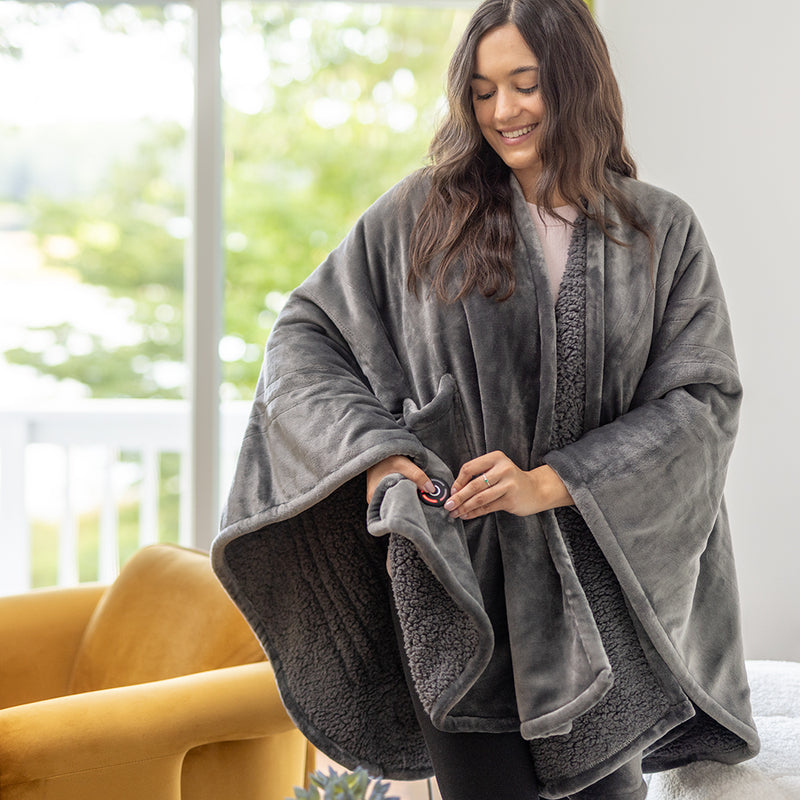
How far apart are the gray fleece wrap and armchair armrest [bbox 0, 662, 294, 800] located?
0.20 metres

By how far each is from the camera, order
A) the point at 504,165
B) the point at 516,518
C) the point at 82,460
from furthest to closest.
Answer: the point at 82,460 → the point at 504,165 → the point at 516,518

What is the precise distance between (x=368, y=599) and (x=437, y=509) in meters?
0.29

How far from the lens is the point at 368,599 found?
1.37 m

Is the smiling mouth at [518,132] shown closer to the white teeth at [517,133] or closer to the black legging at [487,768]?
the white teeth at [517,133]

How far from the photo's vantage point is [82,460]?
344 cm

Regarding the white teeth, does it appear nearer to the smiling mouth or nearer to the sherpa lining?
the smiling mouth

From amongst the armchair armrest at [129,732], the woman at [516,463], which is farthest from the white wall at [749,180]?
the armchair armrest at [129,732]

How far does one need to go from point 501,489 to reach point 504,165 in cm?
52

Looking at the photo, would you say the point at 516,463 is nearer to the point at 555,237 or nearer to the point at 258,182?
the point at 555,237

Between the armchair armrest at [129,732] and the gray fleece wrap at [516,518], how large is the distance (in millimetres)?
199

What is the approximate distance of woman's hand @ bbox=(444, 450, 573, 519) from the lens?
113 centimetres

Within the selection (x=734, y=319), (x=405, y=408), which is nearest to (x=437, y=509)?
(x=405, y=408)

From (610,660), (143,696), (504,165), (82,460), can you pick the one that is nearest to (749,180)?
(504,165)

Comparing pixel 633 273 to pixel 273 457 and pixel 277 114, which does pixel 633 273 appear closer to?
pixel 273 457
